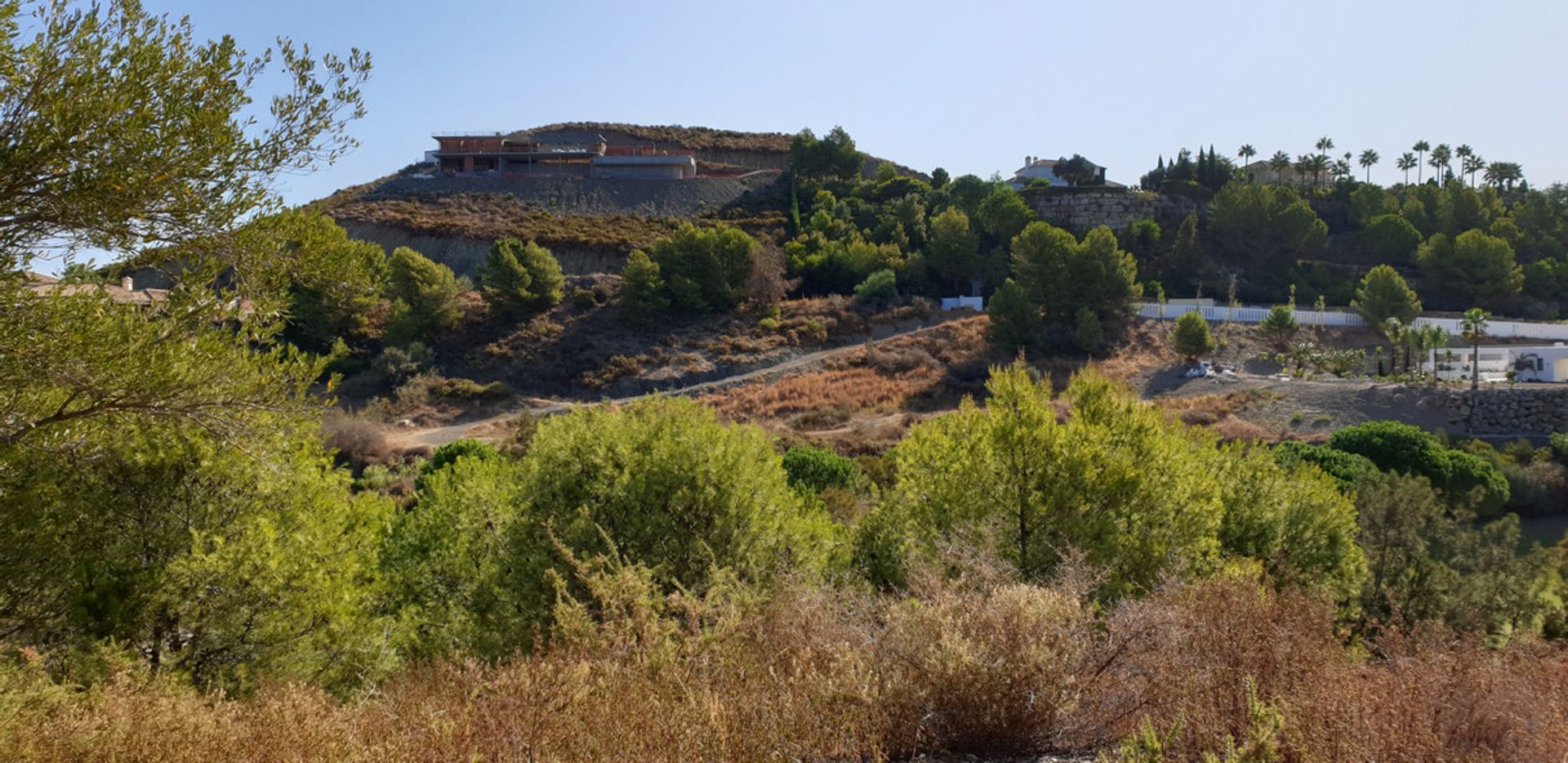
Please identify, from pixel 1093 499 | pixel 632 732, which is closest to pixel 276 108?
pixel 632 732

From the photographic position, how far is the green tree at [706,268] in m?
45.3

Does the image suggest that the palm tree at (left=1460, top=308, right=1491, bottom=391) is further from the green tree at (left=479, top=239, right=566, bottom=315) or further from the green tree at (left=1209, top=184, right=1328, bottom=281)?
the green tree at (left=479, top=239, right=566, bottom=315)

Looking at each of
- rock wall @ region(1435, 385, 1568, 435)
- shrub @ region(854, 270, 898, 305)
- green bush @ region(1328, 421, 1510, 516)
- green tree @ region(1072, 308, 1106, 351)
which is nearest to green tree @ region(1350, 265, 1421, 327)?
rock wall @ region(1435, 385, 1568, 435)

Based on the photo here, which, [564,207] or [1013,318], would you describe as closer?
[1013,318]

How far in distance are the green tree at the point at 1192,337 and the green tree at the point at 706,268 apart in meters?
18.9

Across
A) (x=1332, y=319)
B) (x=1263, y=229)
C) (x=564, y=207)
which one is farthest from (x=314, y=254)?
(x=564, y=207)

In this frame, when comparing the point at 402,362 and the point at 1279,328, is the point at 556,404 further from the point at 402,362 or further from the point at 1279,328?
the point at 1279,328

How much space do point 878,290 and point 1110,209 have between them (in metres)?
18.8

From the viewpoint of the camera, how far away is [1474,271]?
1887 inches

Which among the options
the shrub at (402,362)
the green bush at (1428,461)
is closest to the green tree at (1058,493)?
the green bush at (1428,461)

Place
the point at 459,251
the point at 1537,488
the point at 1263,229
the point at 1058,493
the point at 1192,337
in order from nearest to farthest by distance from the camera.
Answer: the point at 1058,493, the point at 1537,488, the point at 1192,337, the point at 1263,229, the point at 459,251

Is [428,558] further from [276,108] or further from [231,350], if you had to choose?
[276,108]

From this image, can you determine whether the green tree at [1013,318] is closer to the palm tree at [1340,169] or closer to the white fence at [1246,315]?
the white fence at [1246,315]

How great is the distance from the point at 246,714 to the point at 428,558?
6.95 metres
